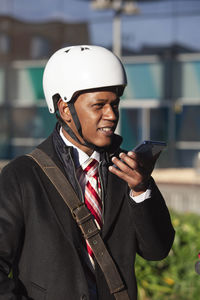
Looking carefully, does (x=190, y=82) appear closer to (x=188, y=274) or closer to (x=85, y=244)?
(x=188, y=274)

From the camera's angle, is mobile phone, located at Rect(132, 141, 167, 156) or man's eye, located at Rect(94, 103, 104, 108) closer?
mobile phone, located at Rect(132, 141, 167, 156)

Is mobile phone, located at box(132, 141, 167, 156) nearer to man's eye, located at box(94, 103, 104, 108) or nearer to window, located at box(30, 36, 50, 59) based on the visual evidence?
man's eye, located at box(94, 103, 104, 108)

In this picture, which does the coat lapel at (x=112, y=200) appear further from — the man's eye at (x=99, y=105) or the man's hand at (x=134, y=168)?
the man's eye at (x=99, y=105)

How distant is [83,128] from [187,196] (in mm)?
9245

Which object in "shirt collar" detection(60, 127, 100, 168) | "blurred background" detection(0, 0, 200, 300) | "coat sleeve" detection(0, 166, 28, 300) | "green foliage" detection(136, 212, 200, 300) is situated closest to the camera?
"coat sleeve" detection(0, 166, 28, 300)

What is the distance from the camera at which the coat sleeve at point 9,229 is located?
2.31m

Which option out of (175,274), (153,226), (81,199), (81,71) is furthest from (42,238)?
(175,274)

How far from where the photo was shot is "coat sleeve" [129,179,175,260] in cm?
254

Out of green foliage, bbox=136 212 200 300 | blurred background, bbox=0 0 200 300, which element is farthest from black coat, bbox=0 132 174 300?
blurred background, bbox=0 0 200 300

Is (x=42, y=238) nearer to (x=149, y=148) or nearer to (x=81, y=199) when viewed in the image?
(x=81, y=199)

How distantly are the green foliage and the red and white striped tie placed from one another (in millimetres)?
2236

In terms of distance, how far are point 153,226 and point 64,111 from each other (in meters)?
0.66

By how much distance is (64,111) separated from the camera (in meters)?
2.78

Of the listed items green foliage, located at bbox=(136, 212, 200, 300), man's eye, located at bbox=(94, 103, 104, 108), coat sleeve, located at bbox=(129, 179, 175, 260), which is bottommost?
green foliage, located at bbox=(136, 212, 200, 300)
